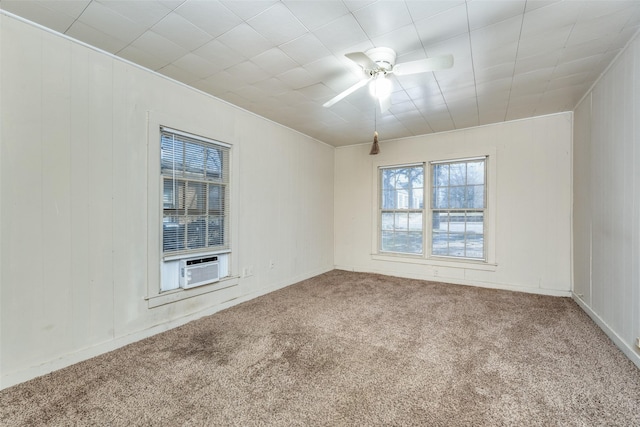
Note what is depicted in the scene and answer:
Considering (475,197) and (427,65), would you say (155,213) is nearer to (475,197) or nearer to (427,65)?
(427,65)

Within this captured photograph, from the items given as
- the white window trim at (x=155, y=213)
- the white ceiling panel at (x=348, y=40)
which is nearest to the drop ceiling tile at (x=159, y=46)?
the white ceiling panel at (x=348, y=40)

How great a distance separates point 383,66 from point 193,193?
232 cm

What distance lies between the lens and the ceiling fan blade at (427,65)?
204cm

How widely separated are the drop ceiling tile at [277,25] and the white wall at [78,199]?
1355 millimetres

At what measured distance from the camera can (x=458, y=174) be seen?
471 centimetres

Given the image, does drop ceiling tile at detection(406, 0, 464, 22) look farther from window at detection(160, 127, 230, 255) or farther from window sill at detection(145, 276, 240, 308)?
window sill at detection(145, 276, 240, 308)

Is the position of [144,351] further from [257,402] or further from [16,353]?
[257,402]

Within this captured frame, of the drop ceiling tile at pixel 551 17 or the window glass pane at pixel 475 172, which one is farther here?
the window glass pane at pixel 475 172

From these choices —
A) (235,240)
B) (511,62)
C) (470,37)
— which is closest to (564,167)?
(511,62)

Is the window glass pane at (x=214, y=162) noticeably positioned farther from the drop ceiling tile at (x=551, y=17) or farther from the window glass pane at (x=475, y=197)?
the window glass pane at (x=475, y=197)

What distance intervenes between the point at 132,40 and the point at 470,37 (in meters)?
2.68

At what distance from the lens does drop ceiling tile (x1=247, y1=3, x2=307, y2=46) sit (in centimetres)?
195

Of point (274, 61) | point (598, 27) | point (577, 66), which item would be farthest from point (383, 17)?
point (577, 66)

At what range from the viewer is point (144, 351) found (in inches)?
95.7
